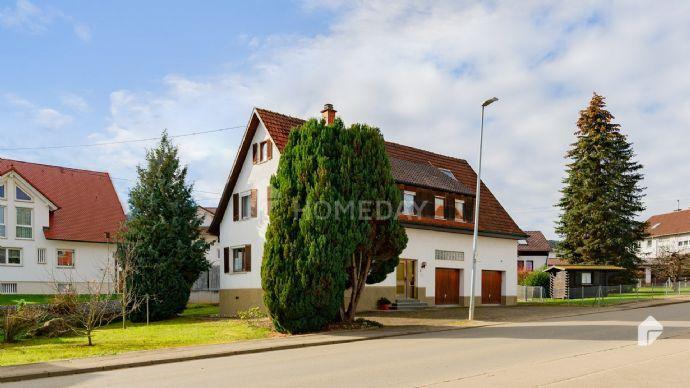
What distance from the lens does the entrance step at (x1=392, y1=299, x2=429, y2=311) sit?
→ 2862cm

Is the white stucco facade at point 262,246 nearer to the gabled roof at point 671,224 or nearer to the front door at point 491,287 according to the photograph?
the front door at point 491,287

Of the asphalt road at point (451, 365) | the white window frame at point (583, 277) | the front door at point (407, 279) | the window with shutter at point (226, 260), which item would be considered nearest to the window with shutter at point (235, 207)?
the window with shutter at point (226, 260)

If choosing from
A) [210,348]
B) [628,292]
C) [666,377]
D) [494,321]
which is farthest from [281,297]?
[628,292]

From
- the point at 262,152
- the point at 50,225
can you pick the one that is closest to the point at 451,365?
the point at 262,152

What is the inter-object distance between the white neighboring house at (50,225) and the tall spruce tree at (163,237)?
8.95m

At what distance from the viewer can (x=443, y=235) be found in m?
31.5

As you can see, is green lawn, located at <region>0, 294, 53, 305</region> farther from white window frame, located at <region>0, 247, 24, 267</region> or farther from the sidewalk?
the sidewalk

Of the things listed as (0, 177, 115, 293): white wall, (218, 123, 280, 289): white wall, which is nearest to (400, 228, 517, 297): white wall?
(218, 123, 280, 289): white wall

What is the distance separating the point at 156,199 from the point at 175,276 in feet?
13.1

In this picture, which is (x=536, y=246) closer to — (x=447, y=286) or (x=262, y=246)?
(x=447, y=286)

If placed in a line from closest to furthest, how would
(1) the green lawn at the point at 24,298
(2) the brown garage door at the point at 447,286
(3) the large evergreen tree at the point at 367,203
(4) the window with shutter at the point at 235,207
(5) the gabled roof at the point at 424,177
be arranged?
(3) the large evergreen tree at the point at 367,203, (5) the gabled roof at the point at 424,177, (4) the window with shutter at the point at 235,207, (2) the brown garage door at the point at 447,286, (1) the green lawn at the point at 24,298

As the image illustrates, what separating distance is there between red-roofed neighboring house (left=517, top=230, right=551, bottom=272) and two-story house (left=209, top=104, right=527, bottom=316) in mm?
35574

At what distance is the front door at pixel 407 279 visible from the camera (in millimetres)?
29969

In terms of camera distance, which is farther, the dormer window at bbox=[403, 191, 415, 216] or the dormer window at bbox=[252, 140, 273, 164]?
the dormer window at bbox=[403, 191, 415, 216]
